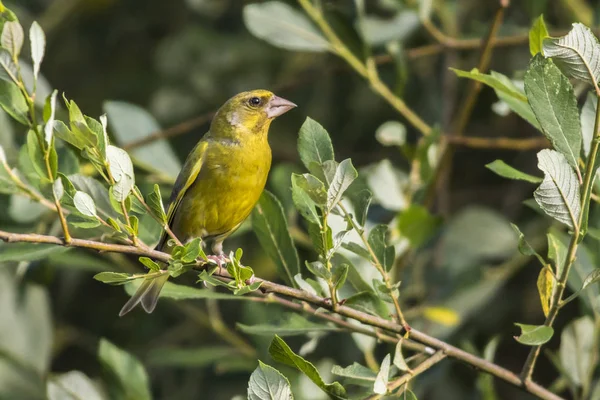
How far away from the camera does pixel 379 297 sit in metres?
2.20

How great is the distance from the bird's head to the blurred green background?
0.68 ft

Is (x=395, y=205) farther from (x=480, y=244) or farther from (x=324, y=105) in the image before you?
(x=324, y=105)

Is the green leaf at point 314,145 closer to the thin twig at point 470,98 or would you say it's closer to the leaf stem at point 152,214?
the leaf stem at point 152,214

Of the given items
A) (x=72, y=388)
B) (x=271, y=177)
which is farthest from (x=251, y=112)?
(x=72, y=388)

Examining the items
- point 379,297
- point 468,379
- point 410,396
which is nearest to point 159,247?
point 379,297

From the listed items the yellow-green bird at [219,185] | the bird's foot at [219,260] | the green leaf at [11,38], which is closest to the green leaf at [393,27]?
the yellow-green bird at [219,185]

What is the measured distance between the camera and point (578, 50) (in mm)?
1749

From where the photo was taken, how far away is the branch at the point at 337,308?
5.85 ft

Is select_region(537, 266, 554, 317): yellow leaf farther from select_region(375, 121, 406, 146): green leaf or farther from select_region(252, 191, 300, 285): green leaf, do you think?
select_region(375, 121, 406, 146): green leaf

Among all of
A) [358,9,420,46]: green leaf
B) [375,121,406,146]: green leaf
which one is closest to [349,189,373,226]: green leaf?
[375,121,406,146]: green leaf

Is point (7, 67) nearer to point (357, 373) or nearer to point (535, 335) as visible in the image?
point (357, 373)

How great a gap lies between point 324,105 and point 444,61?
739 mm

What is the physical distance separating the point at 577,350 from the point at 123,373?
56.4 inches

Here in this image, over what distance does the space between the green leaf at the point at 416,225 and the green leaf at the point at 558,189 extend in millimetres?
1311
